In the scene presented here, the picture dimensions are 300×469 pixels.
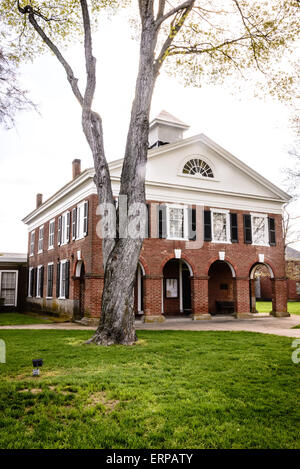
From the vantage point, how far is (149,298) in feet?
55.0

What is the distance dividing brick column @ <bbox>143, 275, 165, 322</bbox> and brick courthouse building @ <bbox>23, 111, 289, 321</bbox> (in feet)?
0.14

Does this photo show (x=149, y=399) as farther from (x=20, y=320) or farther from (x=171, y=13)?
(x=20, y=320)

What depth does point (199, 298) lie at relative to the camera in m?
18.2

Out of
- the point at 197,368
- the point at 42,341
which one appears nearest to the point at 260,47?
the point at 197,368

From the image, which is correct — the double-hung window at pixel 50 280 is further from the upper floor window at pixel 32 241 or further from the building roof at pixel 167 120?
the building roof at pixel 167 120

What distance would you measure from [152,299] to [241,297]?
5.27 metres

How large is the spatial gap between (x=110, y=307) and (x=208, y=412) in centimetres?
522

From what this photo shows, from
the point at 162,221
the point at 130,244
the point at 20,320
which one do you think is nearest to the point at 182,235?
the point at 162,221

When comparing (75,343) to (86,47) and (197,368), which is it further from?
(86,47)

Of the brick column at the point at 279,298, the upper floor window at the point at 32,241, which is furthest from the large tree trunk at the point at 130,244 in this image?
the upper floor window at the point at 32,241

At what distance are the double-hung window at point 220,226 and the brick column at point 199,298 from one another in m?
2.31

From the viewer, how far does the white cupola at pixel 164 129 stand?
68.7ft

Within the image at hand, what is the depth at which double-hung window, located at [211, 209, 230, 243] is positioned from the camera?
1922 cm

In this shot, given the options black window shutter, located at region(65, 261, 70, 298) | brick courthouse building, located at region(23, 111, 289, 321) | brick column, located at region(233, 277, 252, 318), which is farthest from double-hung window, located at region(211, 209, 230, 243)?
black window shutter, located at region(65, 261, 70, 298)
